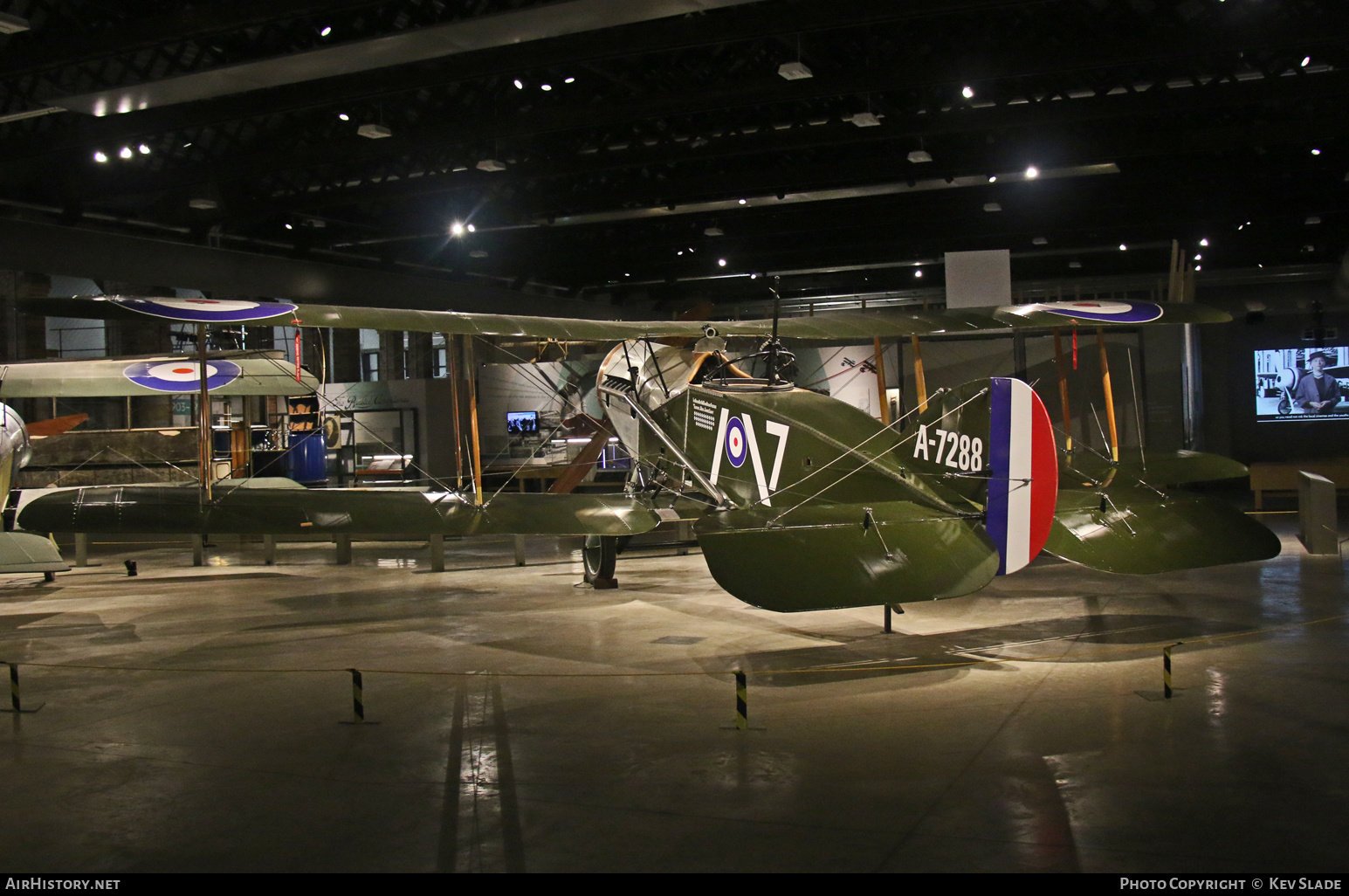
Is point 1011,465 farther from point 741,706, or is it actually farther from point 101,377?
point 101,377

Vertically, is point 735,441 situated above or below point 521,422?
below

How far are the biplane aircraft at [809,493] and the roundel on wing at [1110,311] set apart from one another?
0.09 feet

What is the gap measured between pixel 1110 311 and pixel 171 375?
11.3 meters

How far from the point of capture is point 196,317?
689cm

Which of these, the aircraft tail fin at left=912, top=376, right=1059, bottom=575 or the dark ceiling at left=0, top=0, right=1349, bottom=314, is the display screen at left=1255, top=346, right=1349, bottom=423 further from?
the aircraft tail fin at left=912, top=376, right=1059, bottom=575

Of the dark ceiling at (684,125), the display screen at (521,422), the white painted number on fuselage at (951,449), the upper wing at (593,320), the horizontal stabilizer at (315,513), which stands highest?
the dark ceiling at (684,125)

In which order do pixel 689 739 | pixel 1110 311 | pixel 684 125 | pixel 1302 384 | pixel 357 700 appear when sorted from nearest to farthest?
pixel 689 739 → pixel 357 700 → pixel 1110 311 → pixel 684 125 → pixel 1302 384

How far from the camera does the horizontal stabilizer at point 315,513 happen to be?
292 inches

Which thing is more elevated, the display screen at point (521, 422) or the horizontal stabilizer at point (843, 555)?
the display screen at point (521, 422)

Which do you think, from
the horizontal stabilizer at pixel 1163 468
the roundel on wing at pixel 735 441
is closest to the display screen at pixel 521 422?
the roundel on wing at pixel 735 441

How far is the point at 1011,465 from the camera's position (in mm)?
6277

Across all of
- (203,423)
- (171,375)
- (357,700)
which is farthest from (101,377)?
(357,700)

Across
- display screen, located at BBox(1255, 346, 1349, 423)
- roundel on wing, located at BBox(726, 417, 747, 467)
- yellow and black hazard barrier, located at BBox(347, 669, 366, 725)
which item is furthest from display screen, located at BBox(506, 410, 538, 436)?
display screen, located at BBox(1255, 346, 1349, 423)

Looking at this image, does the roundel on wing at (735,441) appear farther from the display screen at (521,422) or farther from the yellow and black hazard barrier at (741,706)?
the display screen at (521,422)
